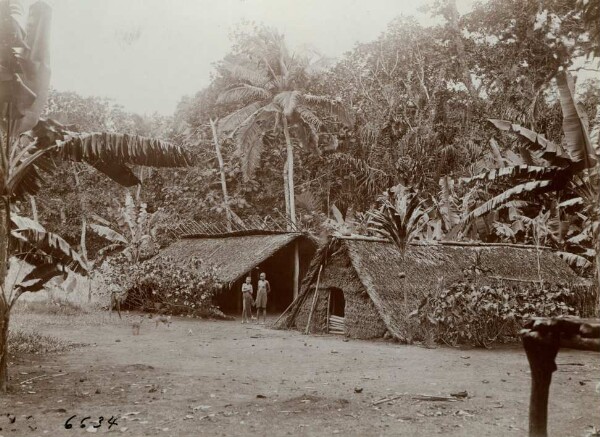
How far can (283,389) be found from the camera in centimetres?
740

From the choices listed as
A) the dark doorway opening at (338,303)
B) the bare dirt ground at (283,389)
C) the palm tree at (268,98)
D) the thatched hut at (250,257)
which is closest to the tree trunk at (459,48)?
the palm tree at (268,98)

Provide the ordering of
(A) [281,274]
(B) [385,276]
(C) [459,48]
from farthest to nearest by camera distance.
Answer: (C) [459,48] < (A) [281,274] < (B) [385,276]

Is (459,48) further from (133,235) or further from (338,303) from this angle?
(133,235)

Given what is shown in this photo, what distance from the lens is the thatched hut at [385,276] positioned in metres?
12.4

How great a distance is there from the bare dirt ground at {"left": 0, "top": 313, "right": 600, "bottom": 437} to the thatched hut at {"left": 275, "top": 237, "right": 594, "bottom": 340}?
86 cm

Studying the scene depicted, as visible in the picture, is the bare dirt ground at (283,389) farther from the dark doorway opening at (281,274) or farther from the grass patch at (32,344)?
the dark doorway opening at (281,274)

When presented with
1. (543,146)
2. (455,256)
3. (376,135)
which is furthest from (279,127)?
(543,146)

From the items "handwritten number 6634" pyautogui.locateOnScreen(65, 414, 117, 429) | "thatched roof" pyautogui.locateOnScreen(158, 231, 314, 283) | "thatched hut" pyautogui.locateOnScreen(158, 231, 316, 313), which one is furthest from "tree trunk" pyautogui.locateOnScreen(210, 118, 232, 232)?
"handwritten number 6634" pyautogui.locateOnScreen(65, 414, 117, 429)

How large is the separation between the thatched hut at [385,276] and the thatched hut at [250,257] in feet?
8.31

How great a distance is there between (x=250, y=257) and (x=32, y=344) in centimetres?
725

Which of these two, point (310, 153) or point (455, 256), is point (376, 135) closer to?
point (310, 153)

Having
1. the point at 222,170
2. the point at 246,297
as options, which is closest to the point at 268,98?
the point at 222,170

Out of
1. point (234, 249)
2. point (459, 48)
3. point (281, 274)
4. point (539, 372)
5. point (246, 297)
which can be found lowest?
point (539, 372)

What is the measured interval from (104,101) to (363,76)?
419 inches
